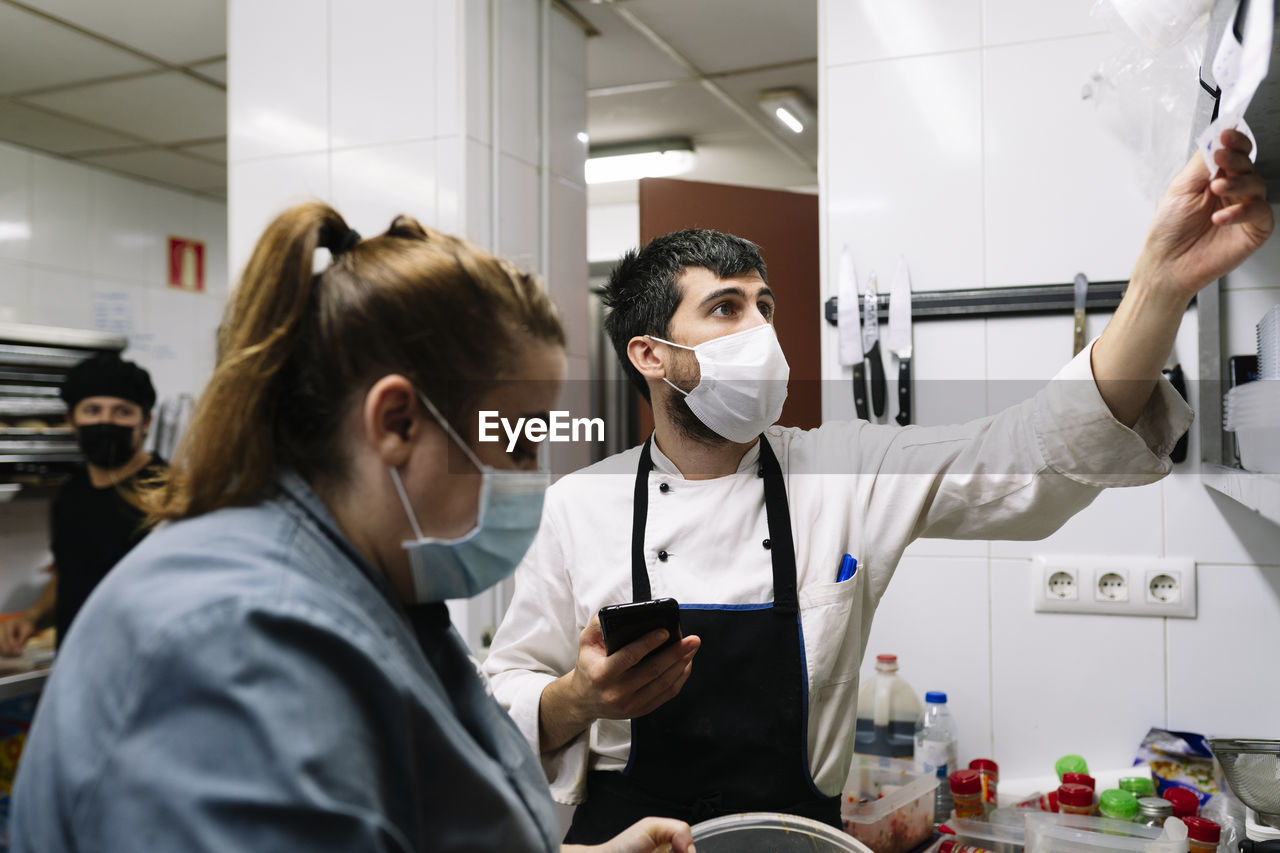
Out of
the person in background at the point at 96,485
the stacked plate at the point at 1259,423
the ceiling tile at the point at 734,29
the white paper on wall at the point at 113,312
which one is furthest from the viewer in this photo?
the white paper on wall at the point at 113,312

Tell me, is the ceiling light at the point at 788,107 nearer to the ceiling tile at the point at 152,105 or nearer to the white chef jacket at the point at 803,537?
the ceiling tile at the point at 152,105

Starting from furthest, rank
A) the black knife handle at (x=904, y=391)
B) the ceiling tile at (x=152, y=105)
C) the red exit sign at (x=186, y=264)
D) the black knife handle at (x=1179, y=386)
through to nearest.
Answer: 1. the red exit sign at (x=186, y=264)
2. the ceiling tile at (x=152, y=105)
3. the black knife handle at (x=904, y=391)
4. the black knife handle at (x=1179, y=386)

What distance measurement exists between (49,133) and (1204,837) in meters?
4.01

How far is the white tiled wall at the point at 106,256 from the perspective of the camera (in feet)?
11.6

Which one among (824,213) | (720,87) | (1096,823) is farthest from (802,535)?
(720,87)

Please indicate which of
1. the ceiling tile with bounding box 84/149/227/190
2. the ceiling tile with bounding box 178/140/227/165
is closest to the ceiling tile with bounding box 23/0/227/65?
the ceiling tile with bounding box 178/140/227/165

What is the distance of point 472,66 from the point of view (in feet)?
6.74

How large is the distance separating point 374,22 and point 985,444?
1739mm

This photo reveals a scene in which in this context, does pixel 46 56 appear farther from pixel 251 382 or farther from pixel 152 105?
pixel 251 382

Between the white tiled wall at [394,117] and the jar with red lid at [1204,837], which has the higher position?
the white tiled wall at [394,117]

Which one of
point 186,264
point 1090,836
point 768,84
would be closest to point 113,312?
point 186,264

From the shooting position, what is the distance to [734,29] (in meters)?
2.51

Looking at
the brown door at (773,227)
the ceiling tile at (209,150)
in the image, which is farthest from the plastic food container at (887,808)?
the ceiling tile at (209,150)

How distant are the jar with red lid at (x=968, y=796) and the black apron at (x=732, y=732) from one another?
33 cm
